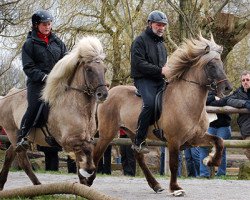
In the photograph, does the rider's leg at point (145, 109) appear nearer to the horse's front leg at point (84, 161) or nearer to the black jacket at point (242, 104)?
the horse's front leg at point (84, 161)

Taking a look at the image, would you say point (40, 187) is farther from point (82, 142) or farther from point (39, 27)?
point (39, 27)

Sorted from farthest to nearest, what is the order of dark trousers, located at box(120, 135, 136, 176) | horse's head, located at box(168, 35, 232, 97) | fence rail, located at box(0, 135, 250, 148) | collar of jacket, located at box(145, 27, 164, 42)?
dark trousers, located at box(120, 135, 136, 176) < fence rail, located at box(0, 135, 250, 148) < collar of jacket, located at box(145, 27, 164, 42) < horse's head, located at box(168, 35, 232, 97)

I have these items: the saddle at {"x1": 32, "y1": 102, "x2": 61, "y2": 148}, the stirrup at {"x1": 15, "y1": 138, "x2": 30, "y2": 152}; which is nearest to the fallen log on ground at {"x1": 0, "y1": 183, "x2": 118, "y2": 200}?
the stirrup at {"x1": 15, "y1": 138, "x2": 30, "y2": 152}

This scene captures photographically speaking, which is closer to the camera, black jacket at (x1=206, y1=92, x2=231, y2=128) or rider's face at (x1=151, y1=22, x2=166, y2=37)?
rider's face at (x1=151, y1=22, x2=166, y2=37)

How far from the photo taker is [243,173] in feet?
45.1

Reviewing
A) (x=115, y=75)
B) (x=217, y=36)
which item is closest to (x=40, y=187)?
(x=217, y=36)

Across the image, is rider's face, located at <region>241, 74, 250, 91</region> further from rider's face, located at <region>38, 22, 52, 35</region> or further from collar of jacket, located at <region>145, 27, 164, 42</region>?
rider's face, located at <region>38, 22, 52, 35</region>

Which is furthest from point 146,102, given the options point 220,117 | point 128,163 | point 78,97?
point 128,163

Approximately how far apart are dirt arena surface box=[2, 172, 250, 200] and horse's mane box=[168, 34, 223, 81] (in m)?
1.88

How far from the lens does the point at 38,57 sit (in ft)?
31.7

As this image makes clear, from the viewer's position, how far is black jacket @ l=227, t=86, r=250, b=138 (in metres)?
13.5

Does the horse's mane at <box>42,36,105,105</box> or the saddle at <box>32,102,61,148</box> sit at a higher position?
the horse's mane at <box>42,36,105,105</box>

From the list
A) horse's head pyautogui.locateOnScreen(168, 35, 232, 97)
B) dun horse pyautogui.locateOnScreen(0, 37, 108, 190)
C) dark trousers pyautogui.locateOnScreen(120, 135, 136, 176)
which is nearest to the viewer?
dun horse pyautogui.locateOnScreen(0, 37, 108, 190)

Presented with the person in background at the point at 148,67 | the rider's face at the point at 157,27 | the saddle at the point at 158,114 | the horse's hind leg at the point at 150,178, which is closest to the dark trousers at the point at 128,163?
the horse's hind leg at the point at 150,178
